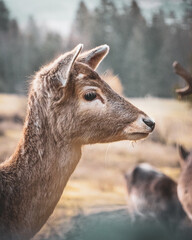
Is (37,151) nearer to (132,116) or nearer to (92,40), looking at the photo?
(132,116)

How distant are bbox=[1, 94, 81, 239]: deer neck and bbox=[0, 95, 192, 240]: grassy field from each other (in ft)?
5.87

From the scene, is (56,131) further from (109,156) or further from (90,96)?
(109,156)

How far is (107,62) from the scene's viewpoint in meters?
3.53

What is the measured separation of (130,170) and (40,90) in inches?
94.3

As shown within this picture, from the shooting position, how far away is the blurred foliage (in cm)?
350

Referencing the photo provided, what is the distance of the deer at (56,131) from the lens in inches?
59.1

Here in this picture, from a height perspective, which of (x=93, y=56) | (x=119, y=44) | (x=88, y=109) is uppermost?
(x=93, y=56)

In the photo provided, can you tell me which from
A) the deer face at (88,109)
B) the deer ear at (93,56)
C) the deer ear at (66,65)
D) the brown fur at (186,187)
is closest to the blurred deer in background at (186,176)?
the brown fur at (186,187)

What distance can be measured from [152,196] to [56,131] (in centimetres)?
211

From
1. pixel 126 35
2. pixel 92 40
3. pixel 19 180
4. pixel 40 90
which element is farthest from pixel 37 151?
pixel 126 35

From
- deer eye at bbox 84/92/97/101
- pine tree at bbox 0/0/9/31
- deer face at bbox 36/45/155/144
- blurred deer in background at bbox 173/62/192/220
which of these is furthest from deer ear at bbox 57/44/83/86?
pine tree at bbox 0/0/9/31

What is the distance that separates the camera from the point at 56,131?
1.54 meters

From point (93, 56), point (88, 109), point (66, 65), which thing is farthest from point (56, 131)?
point (93, 56)

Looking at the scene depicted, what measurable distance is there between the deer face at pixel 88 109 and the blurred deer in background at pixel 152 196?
1.93m
